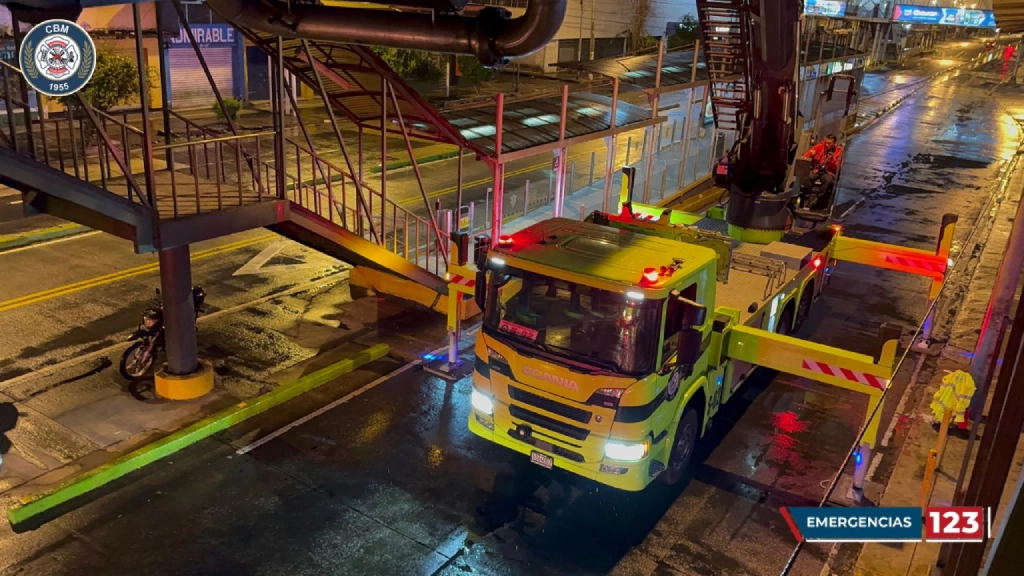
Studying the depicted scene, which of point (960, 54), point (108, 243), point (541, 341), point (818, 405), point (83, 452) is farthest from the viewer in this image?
point (960, 54)

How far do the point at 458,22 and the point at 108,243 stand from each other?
38.6ft

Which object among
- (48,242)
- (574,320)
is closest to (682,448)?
(574,320)

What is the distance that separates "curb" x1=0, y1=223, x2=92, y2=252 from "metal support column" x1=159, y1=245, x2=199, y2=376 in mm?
8217

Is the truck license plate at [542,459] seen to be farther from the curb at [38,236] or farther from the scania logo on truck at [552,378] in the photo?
the curb at [38,236]

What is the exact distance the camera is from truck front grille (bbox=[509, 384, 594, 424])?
7840mm

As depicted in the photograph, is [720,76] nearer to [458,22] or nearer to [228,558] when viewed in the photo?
[458,22]

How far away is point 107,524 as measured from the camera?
310 inches

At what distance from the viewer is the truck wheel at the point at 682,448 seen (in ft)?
Result: 28.8

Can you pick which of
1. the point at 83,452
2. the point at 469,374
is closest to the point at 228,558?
the point at 83,452

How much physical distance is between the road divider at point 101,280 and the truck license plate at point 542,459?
9.70 metres

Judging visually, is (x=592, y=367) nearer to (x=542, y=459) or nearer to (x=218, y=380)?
(x=542, y=459)

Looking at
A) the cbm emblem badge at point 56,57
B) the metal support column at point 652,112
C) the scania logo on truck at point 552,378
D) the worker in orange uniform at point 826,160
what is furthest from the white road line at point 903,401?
the cbm emblem badge at point 56,57

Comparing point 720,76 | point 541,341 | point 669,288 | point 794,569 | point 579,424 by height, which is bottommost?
point 794,569

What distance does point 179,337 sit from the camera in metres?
10.1
